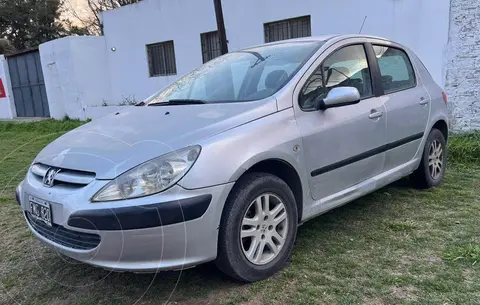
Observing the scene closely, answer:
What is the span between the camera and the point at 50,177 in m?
2.62

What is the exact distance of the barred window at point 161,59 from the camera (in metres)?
11.5

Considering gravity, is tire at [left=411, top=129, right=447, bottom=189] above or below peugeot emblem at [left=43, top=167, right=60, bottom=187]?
below

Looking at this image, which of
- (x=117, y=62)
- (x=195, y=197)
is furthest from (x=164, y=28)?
(x=195, y=197)

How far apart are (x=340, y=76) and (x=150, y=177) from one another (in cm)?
185

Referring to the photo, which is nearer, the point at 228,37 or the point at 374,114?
the point at 374,114

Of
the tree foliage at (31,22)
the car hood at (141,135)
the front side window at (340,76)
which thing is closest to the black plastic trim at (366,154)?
the front side window at (340,76)

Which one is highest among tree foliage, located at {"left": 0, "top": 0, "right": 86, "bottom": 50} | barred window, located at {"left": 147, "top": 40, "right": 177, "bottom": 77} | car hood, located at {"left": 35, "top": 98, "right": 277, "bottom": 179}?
tree foliage, located at {"left": 0, "top": 0, "right": 86, "bottom": 50}

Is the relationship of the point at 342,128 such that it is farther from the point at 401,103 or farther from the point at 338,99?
the point at 401,103

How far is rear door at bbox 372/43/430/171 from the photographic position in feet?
12.1

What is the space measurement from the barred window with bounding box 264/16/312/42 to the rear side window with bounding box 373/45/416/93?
4431 mm

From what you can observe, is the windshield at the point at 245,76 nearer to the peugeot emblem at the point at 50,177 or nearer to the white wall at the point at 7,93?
the peugeot emblem at the point at 50,177

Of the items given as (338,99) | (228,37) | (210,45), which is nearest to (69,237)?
(338,99)

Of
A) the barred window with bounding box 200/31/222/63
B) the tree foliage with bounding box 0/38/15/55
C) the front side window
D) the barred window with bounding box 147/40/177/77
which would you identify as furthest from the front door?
the tree foliage with bounding box 0/38/15/55

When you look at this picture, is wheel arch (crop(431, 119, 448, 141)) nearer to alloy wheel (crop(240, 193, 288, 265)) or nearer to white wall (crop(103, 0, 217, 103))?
alloy wheel (crop(240, 193, 288, 265))
